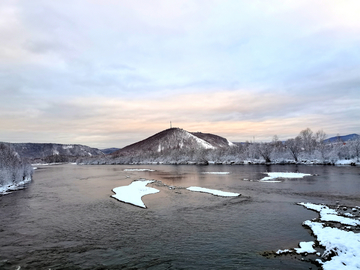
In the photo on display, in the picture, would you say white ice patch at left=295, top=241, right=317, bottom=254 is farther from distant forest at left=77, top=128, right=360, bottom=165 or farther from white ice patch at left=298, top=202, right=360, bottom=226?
distant forest at left=77, top=128, right=360, bottom=165

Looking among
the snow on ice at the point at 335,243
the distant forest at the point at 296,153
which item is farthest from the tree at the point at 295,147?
the snow on ice at the point at 335,243

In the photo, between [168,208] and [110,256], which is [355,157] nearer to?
[168,208]

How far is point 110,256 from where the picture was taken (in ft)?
43.3

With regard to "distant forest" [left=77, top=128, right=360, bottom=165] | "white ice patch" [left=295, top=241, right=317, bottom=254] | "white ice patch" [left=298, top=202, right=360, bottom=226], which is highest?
"distant forest" [left=77, top=128, right=360, bottom=165]

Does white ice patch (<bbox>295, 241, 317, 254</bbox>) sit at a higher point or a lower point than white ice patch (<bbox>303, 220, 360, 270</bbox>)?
lower

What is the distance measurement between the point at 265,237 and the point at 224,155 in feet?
422

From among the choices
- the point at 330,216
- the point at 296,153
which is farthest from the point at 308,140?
the point at 330,216

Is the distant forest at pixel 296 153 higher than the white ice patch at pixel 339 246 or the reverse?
higher

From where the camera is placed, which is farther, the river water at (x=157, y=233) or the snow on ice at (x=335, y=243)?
the river water at (x=157, y=233)

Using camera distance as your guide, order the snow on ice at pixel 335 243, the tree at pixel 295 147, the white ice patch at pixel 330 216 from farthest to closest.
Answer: the tree at pixel 295 147 < the white ice patch at pixel 330 216 < the snow on ice at pixel 335 243

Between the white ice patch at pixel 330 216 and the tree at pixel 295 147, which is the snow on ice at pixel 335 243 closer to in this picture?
the white ice patch at pixel 330 216

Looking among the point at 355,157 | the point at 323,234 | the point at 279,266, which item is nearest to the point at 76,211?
the point at 279,266

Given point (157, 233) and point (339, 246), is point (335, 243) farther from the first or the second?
point (157, 233)

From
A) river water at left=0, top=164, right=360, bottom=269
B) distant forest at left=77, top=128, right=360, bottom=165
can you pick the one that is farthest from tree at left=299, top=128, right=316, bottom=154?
river water at left=0, top=164, right=360, bottom=269
